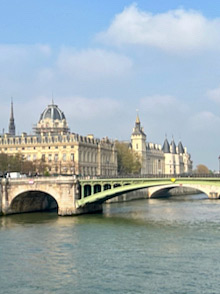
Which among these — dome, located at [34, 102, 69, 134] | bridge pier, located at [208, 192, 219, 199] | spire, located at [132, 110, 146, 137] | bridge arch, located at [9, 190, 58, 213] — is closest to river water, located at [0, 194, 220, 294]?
bridge arch, located at [9, 190, 58, 213]

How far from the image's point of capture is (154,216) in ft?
216

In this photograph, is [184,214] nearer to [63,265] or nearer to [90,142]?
[63,265]

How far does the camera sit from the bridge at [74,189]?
208 feet

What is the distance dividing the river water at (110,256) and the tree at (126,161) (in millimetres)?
90254

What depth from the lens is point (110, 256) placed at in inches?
1523

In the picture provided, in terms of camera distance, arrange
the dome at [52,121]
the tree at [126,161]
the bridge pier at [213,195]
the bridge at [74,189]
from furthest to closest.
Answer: the tree at [126,161]
the dome at [52,121]
the bridge pier at [213,195]
the bridge at [74,189]

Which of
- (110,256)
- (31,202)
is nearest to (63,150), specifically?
(31,202)

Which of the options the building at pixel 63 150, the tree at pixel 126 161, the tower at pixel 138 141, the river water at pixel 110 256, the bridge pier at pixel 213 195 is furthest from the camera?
the tower at pixel 138 141

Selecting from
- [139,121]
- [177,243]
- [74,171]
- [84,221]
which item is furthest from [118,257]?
[139,121]

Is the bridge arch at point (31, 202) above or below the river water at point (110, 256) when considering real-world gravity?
above

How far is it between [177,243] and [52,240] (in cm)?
1059

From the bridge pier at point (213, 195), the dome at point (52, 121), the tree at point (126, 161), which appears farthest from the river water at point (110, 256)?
the tree at point (126, 161)

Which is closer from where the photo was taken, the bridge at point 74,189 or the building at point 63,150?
the bridge at point 74,189

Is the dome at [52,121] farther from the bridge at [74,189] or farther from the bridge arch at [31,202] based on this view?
the bridge at [74,189]
